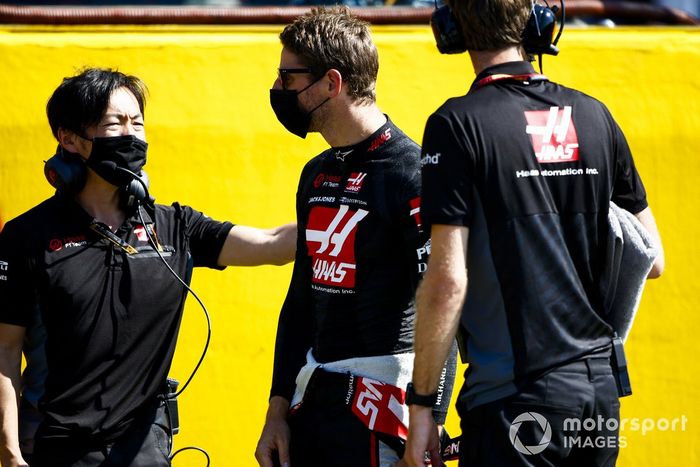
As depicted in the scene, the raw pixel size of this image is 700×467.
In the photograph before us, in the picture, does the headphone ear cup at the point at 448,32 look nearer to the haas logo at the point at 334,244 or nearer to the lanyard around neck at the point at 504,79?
the lanyard around neck at the point at 504,79

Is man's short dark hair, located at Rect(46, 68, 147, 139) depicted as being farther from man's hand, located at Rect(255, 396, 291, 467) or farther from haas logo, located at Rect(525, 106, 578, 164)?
haas logo, located at Rect(525, 106, 578, 164)

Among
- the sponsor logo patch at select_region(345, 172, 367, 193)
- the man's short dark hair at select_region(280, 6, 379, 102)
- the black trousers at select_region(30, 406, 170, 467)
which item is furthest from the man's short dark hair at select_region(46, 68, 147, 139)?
the black trousers at select_region(30, 406, 170, 467)

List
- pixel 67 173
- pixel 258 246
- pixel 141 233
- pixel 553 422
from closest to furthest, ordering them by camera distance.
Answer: pixel 553 422
pixel 67 173
pixel 141 233
pixel 258 246

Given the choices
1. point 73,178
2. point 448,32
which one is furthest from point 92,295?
point 448,32

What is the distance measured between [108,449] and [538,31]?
2022 mm

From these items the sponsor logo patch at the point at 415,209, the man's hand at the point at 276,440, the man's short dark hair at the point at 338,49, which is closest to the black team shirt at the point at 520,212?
the sponsor logo patch at the point at 415,209

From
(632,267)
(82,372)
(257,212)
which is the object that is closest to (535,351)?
(632,267)

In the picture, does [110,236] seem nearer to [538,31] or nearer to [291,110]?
[291,110]

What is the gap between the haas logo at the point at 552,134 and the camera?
9.42 ft

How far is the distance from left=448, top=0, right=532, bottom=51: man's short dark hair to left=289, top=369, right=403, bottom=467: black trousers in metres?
1.17

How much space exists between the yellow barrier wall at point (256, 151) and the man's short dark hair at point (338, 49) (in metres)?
1.37

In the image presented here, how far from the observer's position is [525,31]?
301 centimetres

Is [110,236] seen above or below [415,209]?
below

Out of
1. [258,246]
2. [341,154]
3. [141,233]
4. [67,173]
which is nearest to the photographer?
[341,154]
